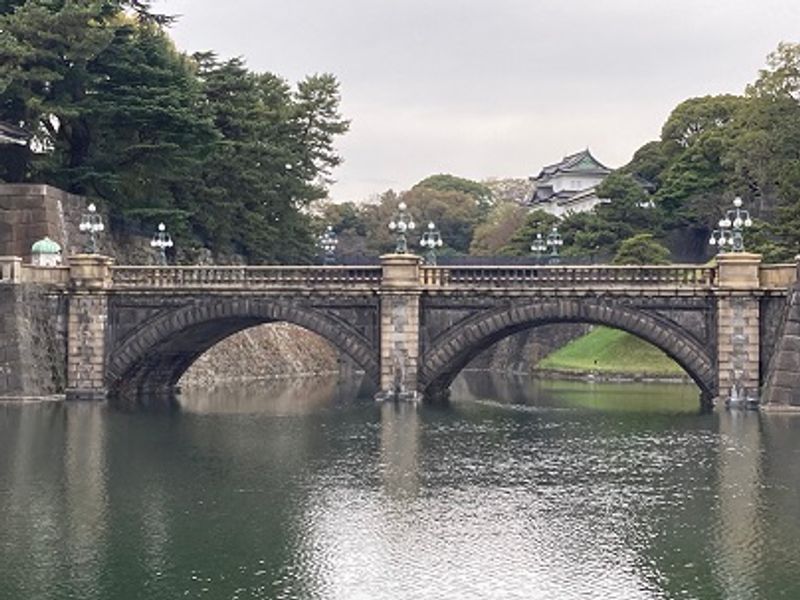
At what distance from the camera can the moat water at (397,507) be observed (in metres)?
20.8

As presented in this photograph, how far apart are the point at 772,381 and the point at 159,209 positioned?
3289 centimetres

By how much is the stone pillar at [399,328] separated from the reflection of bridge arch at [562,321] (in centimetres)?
73

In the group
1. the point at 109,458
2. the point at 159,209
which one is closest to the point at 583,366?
the point at 159,209

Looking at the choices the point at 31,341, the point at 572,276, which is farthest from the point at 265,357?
the point at 572,276

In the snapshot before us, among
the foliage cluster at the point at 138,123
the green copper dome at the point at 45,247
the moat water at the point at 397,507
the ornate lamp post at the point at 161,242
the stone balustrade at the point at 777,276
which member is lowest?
the moat water at the point at 397,507

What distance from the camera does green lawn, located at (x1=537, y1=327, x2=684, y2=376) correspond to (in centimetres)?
7644

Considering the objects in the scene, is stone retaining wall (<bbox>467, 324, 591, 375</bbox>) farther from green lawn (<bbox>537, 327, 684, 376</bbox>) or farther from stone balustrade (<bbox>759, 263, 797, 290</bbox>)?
stone balustrade (<bbox>759, 263, 797, 290</bbox>)

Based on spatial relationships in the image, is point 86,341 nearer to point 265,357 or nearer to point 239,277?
point 239,277

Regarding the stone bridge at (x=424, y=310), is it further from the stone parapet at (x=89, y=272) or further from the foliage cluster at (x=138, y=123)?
the foliage cluster at (x=138, y=123)

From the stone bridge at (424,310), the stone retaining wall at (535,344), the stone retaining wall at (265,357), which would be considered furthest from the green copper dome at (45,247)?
the stone retaining wall at (535,344)

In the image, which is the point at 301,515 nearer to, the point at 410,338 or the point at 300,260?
the point at 410,338

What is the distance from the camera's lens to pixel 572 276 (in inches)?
1959

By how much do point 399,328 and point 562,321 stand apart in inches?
258

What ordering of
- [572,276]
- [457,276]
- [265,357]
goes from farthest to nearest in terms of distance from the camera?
[265,357]
[457,276]
[572,276]
